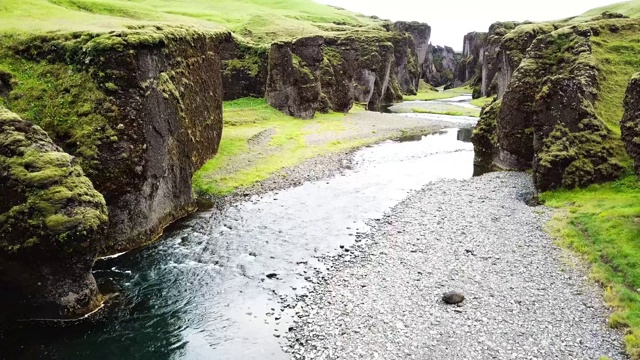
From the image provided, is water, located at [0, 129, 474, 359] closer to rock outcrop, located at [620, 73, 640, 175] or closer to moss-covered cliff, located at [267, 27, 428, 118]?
rock outcrop, located at [620, 73, 640, 175]

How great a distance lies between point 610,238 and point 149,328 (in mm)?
23717

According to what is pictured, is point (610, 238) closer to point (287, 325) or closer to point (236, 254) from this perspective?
point (287, 325)

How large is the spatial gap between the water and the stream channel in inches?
2.0

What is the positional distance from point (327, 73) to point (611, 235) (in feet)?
198

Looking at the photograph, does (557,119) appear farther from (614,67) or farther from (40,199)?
(40,199)

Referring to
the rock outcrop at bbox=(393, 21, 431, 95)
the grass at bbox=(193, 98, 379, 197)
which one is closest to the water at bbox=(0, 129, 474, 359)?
the grass at bbox=(193, 98, 379, 197)

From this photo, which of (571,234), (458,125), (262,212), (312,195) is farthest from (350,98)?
(571,234)

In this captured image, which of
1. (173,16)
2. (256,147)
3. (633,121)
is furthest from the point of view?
(173,16)

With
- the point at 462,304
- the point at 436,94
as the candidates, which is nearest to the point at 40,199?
the point at 462,304

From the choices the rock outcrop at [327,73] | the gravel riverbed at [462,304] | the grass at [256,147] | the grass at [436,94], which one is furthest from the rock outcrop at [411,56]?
the gravel riverbed at [462,304]

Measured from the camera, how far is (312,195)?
127ft

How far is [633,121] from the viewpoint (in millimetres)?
25516

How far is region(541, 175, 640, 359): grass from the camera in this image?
18.8 metres

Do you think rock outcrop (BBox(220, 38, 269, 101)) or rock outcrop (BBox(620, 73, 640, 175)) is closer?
rock outcrop (BBox(620, 73, 640, 175))
